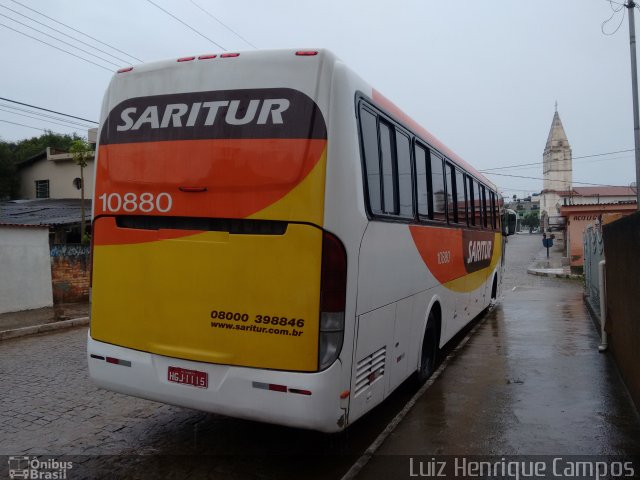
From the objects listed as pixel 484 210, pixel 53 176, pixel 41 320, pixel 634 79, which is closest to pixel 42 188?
pixel 53 176

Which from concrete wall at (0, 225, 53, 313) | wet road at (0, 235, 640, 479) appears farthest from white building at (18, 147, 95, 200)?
wet road at (0, 235, 640, 479)

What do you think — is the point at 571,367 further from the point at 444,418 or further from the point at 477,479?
the point at 477,479

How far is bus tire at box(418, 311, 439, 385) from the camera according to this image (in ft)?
20.3

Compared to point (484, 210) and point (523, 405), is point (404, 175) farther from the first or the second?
point (484, 210)

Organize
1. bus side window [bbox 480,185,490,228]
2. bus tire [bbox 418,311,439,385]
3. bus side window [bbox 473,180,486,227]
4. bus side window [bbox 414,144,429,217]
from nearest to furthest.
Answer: bus side window [bbox 414,144,429,217]
bus tire [bbox 418,311,439,385]
bus side window [bbox 473,180,486,227]
bus side window [bbox 480,185,490,228]

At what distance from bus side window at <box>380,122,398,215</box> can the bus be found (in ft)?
0.09

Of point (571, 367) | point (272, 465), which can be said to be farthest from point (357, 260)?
point (571, 367)

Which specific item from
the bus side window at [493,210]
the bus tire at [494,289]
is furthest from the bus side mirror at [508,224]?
the bus side window at [493,210]

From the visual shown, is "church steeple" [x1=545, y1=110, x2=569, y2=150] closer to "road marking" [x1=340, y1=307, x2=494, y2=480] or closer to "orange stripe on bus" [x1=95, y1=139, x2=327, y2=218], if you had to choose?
"road marking" [x1=340, y1=307, x2=494, y2=480]

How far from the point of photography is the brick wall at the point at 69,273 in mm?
13570

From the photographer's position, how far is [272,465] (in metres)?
4.14

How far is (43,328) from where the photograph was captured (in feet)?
33.7

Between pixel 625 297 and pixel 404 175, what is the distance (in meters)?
3.23

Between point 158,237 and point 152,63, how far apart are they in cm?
150
